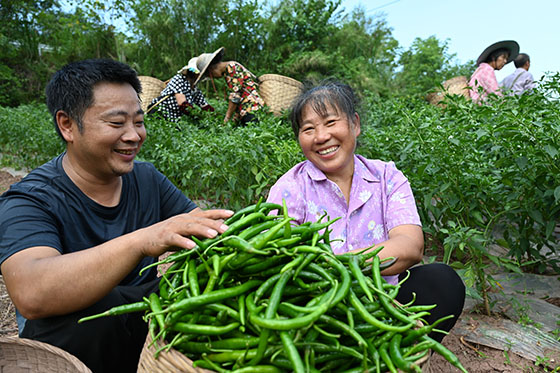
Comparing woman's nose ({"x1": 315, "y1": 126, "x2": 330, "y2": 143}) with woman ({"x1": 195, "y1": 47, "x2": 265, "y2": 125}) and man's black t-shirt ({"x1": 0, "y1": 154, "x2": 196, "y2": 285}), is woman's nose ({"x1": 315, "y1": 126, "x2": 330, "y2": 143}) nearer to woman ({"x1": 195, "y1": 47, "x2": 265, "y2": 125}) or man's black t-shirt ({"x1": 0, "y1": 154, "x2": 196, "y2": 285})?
man's black t-shirt ({"x1": 0, "y1": 154, "x2": 196, "y2": 285})

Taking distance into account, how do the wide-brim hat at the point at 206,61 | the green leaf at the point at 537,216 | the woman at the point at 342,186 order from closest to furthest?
the woman at the point at 342,186 → the green leaf at the point at 537,216 → the wide-brim hat at the point at 206,61

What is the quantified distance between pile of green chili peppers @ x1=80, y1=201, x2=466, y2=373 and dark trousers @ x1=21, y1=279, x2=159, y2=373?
46 centimetres

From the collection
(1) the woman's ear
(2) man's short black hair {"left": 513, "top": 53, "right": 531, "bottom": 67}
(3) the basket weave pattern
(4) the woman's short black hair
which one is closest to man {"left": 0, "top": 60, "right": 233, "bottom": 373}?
(3) the basket weave pattern

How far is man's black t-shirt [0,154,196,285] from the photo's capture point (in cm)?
170

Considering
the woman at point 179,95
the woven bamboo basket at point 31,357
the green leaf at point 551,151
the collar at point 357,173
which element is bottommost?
the woven bamboo basket at point 31,357

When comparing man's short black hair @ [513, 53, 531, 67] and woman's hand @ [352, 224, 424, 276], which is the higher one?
man's short black hair @ [513, 53, 531, 67]

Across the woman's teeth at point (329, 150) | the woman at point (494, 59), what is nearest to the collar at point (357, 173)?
the woman's teeth at point (329, 150)

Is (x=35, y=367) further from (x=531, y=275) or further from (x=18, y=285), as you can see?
(x=531, y=275)

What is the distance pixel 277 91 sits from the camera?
7.23 m

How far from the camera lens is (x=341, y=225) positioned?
7.43 feet

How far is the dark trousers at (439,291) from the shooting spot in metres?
2.02

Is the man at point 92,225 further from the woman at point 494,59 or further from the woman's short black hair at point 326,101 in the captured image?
the woman at point 494,59

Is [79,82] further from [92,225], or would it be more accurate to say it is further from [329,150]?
[329,150]

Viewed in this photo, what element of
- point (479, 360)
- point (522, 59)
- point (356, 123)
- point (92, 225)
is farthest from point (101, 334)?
point (522, 59)
